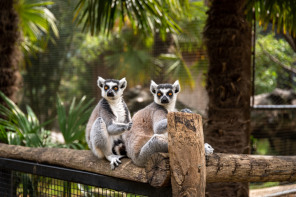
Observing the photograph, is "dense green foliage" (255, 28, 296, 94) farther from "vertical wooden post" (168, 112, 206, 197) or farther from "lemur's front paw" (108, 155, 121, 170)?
"vertical wooden post" (168, 112, 206, 197)

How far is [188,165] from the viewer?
1.70 m

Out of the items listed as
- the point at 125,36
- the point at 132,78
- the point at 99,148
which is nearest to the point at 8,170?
the point at 99,148

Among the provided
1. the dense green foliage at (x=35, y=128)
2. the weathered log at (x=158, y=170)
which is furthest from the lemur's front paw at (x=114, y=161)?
the dense green foliage at (x=35, y=128)

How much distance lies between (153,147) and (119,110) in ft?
2.34

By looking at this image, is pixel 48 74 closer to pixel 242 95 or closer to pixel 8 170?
pixel 8 170

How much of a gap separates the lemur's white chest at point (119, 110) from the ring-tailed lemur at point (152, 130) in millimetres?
198

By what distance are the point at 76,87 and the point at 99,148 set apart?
296 inches

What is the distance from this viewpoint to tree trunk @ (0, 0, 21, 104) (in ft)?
14.7

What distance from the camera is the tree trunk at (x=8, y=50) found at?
4473 mm

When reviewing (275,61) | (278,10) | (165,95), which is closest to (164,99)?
(165,95)

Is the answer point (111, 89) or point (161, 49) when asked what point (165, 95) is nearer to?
point (111, 89)

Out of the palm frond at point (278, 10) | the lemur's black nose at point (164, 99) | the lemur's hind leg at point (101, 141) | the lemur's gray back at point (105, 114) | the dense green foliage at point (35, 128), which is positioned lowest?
the dense green foliage at point (35, 128)

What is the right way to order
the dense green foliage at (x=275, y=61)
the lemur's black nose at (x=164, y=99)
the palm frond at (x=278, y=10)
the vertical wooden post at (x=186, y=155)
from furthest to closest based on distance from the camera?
the dense green foliage at (x=275, y=61)
the palm frond at (x=278, y=10)
the lemur's black nose at (x=164, y=99)
the vertical wooden post at (x=186, y=155)

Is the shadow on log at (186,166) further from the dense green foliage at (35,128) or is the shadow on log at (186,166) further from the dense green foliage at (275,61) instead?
the dense green foliage at (275,61)
